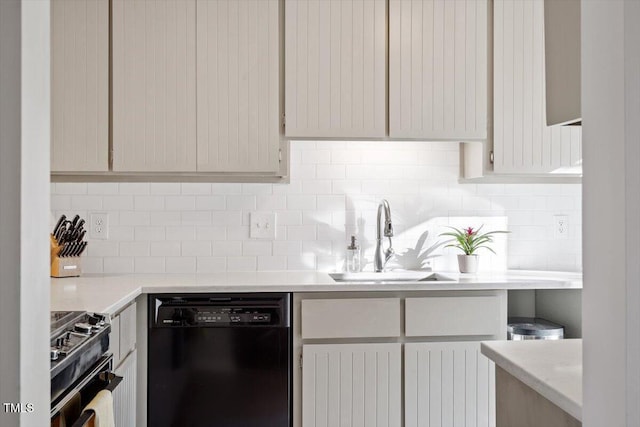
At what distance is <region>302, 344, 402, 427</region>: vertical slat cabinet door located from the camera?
2.62 m

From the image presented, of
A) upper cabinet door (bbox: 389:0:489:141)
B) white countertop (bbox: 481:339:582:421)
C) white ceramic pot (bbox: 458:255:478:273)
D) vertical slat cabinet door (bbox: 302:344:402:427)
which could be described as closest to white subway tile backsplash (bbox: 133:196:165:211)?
vertical slat cabinet door (bbox: 302:344:402:427)

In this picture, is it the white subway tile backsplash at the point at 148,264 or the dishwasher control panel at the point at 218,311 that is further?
the white subway tile backsplash at the point at 148,264

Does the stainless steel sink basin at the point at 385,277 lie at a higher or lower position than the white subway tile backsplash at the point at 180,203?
lower

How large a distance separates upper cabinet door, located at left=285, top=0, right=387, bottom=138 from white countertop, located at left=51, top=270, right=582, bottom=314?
0.72 m

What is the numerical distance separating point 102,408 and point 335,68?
1897 mm

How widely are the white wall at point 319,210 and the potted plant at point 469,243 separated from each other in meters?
0.07

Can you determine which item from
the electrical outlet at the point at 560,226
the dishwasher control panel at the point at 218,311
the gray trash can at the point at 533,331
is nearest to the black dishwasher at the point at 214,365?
the dishwasher control panel at the point at 218,311

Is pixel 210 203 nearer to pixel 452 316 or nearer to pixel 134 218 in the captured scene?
pixel 134 218

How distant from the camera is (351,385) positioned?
2.64m

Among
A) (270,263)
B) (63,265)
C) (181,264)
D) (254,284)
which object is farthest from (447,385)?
(63,265)

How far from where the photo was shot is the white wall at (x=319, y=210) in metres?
3.12

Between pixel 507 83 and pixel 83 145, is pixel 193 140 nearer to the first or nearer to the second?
pixel 83 145

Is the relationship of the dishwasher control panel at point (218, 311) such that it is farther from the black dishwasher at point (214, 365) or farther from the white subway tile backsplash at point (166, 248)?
the white subway tile backsplash at point (166, 248)

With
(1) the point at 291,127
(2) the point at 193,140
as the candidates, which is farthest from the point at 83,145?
(1) the point at 291,127
